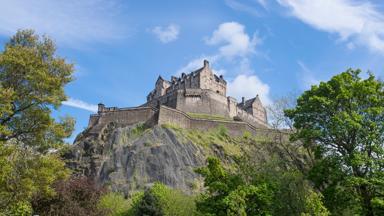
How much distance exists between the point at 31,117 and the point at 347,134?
50.6ft

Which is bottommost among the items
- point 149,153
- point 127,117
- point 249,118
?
point 149,153

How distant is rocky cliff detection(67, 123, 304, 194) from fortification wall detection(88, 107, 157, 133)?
1140mm

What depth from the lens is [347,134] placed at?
66.8ft

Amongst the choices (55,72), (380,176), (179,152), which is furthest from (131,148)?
(380,176)

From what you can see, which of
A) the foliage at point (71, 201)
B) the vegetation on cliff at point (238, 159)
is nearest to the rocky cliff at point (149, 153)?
the vegetation on cliff at point (238, 159)

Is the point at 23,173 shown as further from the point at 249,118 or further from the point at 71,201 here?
the point at 249,118

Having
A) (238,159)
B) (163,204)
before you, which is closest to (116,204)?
(163,204)

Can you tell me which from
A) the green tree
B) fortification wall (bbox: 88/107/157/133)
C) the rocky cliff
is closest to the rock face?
the rocky cliff

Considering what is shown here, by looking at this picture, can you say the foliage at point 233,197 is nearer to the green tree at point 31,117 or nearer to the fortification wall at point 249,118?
the green tree at point 31,117

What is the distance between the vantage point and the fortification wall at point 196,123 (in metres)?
50.7

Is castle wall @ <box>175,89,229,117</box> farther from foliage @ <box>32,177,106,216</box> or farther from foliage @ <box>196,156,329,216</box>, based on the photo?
foliage @ <box>196,156,329,216</box>

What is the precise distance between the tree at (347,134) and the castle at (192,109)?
30.0m

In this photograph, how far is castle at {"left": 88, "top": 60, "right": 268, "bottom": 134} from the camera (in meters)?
51.9

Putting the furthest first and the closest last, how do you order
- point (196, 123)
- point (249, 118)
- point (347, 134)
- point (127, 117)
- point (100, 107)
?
point (249, 118), point (100, 107), point (196, 123), point (127, 117), point (347, 134)
